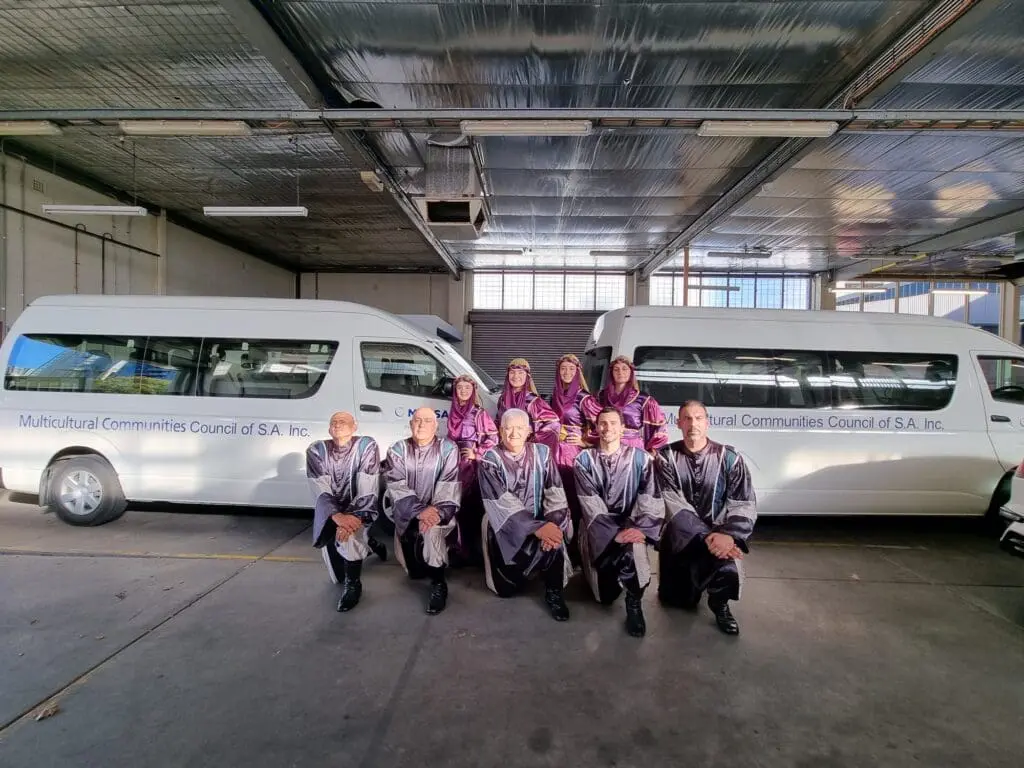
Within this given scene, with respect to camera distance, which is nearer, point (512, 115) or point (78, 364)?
point (78, 364)

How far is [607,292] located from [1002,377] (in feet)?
33.1

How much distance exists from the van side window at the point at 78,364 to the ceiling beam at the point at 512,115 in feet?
8.01

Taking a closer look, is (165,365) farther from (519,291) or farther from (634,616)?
(519,291)

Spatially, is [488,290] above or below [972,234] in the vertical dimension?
below

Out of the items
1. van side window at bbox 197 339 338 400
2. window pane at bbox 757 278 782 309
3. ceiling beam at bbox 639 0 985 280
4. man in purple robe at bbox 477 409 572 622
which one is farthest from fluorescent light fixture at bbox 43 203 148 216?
window pane at bbox 757 278 782 309

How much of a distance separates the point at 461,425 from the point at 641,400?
1.50m

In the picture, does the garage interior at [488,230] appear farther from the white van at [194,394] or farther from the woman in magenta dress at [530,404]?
the woman in magenta dress at [530,404]

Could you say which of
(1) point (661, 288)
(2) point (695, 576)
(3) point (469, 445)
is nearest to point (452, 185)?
(3) point (469, 445)

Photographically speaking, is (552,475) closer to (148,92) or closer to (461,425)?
(461,425)

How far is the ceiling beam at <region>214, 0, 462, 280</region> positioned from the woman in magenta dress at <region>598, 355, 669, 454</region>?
3849 millimetres

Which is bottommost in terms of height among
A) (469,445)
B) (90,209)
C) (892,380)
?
(469,445)

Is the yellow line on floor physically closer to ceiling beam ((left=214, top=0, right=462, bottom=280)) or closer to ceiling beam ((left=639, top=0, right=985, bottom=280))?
ceiling beam ((left=214, top=0, right=462, bottom=280))

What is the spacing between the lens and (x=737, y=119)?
5.05 metres

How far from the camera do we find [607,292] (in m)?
14.3
